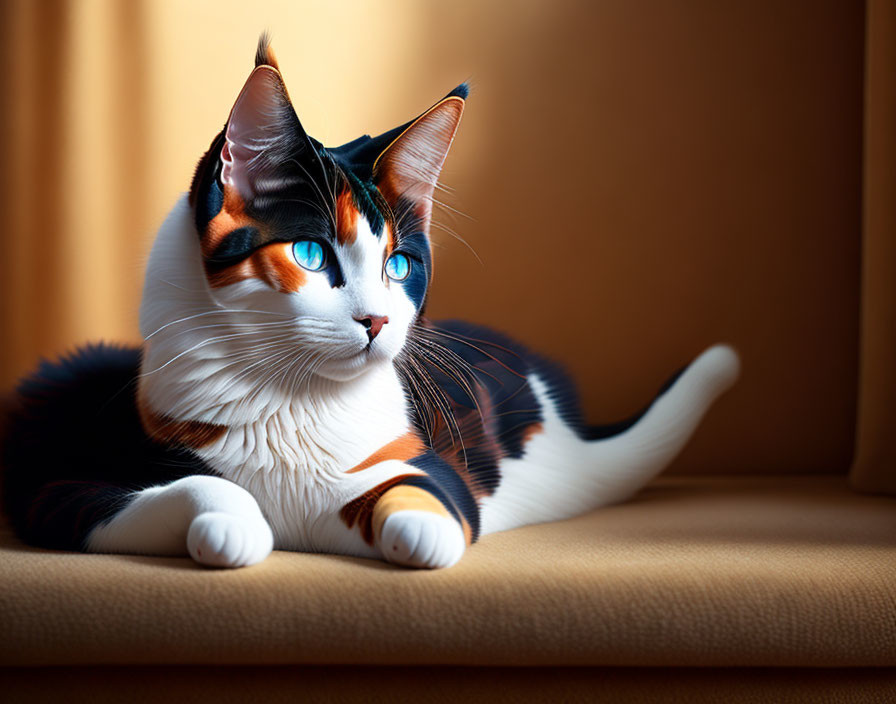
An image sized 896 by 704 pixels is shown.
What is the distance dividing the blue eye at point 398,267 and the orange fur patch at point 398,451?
→ 192 millimetres

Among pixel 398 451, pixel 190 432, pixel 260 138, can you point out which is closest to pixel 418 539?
pixel 398 451

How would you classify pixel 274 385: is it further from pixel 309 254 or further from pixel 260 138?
pixel 260 138

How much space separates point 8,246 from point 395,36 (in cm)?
90

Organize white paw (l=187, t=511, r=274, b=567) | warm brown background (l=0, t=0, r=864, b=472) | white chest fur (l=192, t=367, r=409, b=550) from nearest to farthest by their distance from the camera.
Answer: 1. white paw (l=187, t=511, r=274, b=567)
2. white chest fur (l=192, t=367, r=409, b=550)
3. warm brown background (l=0, t=0, r=864, b=472)

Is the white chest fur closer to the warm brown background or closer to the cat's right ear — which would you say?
the cat's right ear

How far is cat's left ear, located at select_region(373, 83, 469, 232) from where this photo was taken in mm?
853

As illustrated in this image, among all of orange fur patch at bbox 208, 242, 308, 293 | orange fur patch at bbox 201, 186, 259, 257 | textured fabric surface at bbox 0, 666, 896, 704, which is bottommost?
textured fabric surface at bbox 0, 666, 896, 704

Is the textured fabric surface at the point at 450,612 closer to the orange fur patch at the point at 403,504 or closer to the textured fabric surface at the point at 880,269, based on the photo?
the orange fur patch at the point at 403,504

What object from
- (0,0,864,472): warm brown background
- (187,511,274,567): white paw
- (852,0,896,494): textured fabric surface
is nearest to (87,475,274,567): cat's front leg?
(187,511,274,567): white paw

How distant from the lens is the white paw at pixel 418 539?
2.43 feet

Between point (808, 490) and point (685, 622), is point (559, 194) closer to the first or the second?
point (808, 490)

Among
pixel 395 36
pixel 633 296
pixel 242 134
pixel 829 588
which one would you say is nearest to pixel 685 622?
pixel 829 588

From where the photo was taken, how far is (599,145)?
4.99 ft

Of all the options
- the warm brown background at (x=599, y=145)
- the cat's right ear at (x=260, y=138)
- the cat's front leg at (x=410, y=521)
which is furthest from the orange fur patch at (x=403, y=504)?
the warm brown background at (x=599, y=145)
